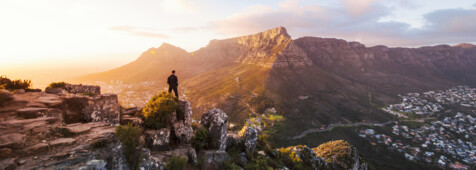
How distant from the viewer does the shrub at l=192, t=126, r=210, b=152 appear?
43.6ft

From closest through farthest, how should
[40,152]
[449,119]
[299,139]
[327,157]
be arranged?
[40,152]
[327,157]
[299,139]
[449,119]

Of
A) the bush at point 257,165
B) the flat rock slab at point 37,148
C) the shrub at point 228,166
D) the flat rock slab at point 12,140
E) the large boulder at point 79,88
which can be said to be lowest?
the bush at point 257,165

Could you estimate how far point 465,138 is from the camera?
101 metres

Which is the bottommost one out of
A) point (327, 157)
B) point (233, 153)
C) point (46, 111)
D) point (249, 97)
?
point (249, 97)

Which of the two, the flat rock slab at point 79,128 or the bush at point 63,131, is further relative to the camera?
the flat rock slab at point 79,128

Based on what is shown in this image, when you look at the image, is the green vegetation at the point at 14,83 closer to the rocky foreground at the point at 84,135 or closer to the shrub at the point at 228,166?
the rocky foreground at the point at 84,135

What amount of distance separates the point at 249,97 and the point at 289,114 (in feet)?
104

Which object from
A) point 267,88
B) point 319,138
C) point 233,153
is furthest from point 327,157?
point 267,88

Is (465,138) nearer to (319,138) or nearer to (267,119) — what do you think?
(319,138)

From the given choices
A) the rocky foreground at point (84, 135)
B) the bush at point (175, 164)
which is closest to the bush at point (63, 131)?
the rocky foreground at point (84, 135)

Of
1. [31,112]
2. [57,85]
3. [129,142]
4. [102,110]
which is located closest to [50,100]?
[31,112]

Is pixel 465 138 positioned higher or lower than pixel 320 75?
lower

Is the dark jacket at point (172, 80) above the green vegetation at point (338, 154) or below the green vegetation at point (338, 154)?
above

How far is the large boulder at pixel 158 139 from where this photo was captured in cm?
1099
